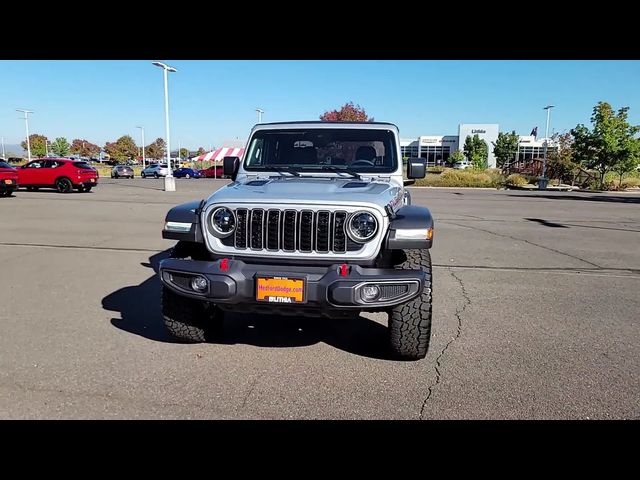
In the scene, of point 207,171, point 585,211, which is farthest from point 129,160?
point 585,211

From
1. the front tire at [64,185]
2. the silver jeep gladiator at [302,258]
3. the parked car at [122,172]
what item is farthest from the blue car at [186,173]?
the silver jeep gladiator at [302,258]

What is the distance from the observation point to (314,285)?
10.7 feet

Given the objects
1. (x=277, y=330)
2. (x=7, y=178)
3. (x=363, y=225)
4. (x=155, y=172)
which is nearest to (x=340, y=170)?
(x=363, y=225)

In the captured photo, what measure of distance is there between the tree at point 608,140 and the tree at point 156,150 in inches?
4263

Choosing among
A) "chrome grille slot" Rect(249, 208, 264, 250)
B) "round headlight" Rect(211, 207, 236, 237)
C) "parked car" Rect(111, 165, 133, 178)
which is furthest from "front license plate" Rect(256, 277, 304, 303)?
"parked car" Rect(111, 165, 133, 178)

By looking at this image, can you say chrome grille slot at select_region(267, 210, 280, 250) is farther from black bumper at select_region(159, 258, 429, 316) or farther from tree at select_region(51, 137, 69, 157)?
tree at select_region(51, 137, 69, 157)

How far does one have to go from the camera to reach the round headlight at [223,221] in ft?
12.0

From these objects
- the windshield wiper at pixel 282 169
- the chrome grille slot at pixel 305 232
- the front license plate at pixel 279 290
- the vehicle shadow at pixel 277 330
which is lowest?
the vehicle shadow at pixel 277 330

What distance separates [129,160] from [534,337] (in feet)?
374

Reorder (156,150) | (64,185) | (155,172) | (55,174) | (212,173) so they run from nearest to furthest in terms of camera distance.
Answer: (55,174)
(64,185)
(155,172)
(212,173)
(156,150)

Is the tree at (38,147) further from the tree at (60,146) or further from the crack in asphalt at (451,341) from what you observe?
the crack in asphalt at (451,341)

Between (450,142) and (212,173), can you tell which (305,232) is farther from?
(450,142)

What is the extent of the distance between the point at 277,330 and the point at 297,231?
144 cm
